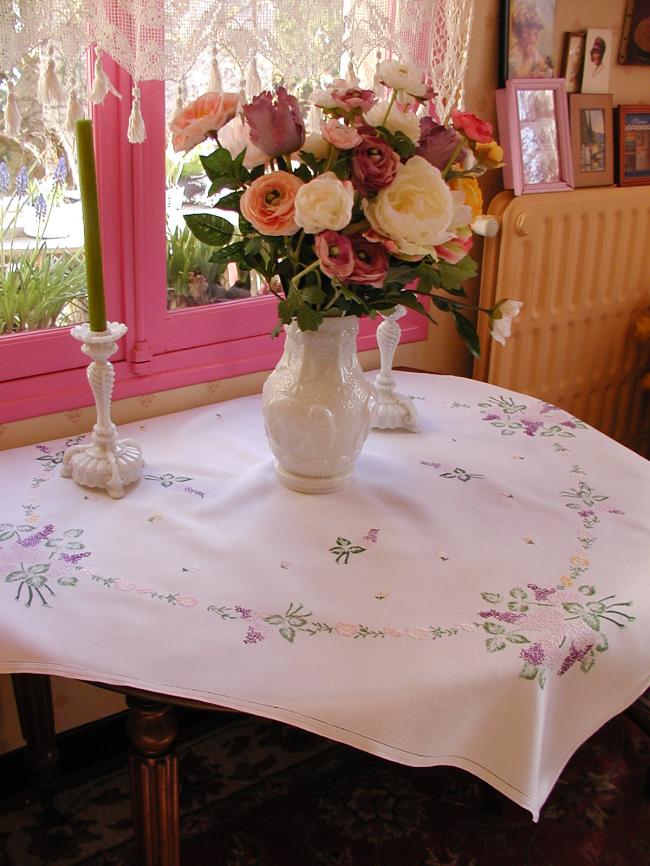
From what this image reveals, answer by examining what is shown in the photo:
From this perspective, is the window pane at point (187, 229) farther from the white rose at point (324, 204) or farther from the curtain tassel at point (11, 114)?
the white rose at point (324, 204)

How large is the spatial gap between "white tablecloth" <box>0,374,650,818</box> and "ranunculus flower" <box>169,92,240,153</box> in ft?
1.57

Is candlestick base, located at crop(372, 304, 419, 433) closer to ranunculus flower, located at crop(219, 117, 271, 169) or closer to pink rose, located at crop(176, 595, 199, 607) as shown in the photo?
ranunculus flower, located at crop(219, 117, 271, 169)

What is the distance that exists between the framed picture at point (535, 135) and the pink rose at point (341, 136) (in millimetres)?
945

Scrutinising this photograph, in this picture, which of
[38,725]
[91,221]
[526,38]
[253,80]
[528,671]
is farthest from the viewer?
[526,38]

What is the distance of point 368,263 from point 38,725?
956 millimetres

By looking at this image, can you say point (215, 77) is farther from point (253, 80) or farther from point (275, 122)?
point (275, 122)

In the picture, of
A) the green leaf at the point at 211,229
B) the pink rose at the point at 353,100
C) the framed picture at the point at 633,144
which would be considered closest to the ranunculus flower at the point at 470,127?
the pink rose at the point at 353,100

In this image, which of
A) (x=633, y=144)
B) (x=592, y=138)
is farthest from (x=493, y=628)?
(x=633, y=144)

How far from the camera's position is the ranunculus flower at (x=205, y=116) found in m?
1.12

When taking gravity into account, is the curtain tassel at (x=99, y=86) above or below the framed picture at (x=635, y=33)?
below

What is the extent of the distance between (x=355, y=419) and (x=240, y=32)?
2.02ft

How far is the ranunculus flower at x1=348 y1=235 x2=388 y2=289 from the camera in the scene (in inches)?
40.8

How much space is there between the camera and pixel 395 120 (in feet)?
3.46

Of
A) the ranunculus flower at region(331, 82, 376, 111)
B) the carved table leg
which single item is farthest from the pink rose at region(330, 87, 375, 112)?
the carved table leg
